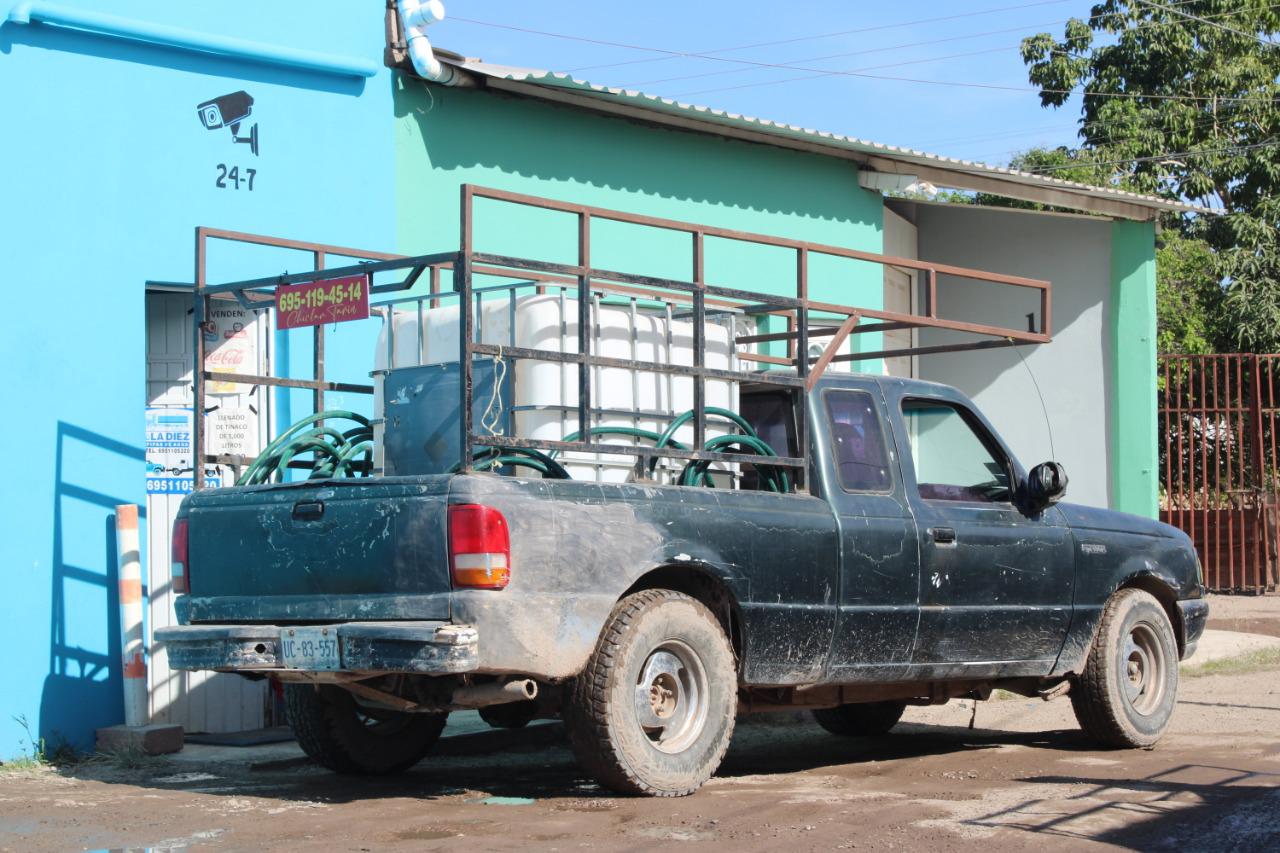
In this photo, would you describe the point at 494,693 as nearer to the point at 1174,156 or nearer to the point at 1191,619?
the point at 1191,619

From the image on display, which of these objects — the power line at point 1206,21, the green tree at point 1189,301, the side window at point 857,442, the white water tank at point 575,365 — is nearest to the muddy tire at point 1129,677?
the side window at point 857,442

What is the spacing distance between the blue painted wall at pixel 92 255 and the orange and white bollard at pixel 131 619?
0.22 meters

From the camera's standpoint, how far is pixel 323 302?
23.9 ft

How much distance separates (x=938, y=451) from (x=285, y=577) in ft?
11.9

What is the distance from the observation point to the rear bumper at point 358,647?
593cm

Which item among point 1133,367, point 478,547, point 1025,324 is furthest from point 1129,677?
point 1025,324

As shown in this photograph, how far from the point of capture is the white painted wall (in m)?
16.2

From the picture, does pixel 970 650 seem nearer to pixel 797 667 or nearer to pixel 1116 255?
pixel 797 667

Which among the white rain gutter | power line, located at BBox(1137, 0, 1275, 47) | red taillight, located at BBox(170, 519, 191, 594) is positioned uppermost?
power line, located at BBox(1137, 0, 1275, 47)

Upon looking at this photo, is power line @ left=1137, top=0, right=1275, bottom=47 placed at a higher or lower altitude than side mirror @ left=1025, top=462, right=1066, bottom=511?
higher

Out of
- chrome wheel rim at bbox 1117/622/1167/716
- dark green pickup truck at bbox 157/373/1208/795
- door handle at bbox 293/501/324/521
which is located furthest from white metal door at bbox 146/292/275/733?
chrome wheel rim at bbox 1117/622/1167/716

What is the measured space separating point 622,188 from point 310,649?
6678 mm

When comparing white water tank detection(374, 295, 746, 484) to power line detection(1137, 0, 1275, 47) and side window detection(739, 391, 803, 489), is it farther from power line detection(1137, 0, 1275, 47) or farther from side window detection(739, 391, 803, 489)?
power line detection(1137, 0, 1275, 47)

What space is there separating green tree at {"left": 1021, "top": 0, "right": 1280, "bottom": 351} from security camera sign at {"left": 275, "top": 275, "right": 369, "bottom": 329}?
62.3 ft
